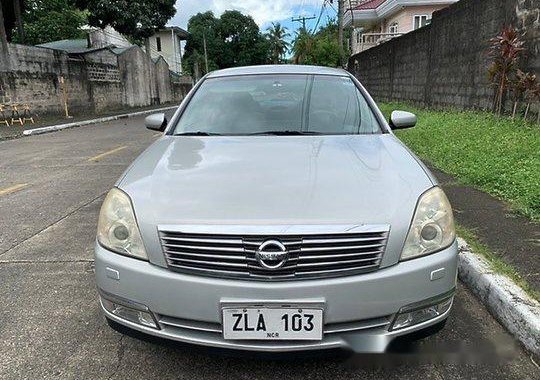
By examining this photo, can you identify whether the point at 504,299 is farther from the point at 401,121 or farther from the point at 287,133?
the point at 287,133

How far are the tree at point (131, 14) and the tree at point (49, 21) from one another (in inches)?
448

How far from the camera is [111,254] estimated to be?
2047mm

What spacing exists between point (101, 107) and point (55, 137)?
10.5 m

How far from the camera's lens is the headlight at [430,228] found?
196cm

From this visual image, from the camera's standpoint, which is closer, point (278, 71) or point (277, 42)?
point (278, 71)

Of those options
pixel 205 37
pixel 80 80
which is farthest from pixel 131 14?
pixel 205 37

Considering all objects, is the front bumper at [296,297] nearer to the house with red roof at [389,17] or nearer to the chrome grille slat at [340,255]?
the chrome grille slat at [340,255]

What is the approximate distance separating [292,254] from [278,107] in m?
1.69

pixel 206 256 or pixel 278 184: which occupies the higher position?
pixel 278 184

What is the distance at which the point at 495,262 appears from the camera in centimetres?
300

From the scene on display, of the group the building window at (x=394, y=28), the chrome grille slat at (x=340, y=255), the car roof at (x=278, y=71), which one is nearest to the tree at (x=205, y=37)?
the building window at (x=394, y=28)

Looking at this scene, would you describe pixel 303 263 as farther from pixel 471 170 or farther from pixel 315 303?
pixel 471 170

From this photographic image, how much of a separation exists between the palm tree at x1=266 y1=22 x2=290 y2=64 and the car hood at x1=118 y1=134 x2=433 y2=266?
65192 millimetres

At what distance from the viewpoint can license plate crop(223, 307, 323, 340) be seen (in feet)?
5.94
